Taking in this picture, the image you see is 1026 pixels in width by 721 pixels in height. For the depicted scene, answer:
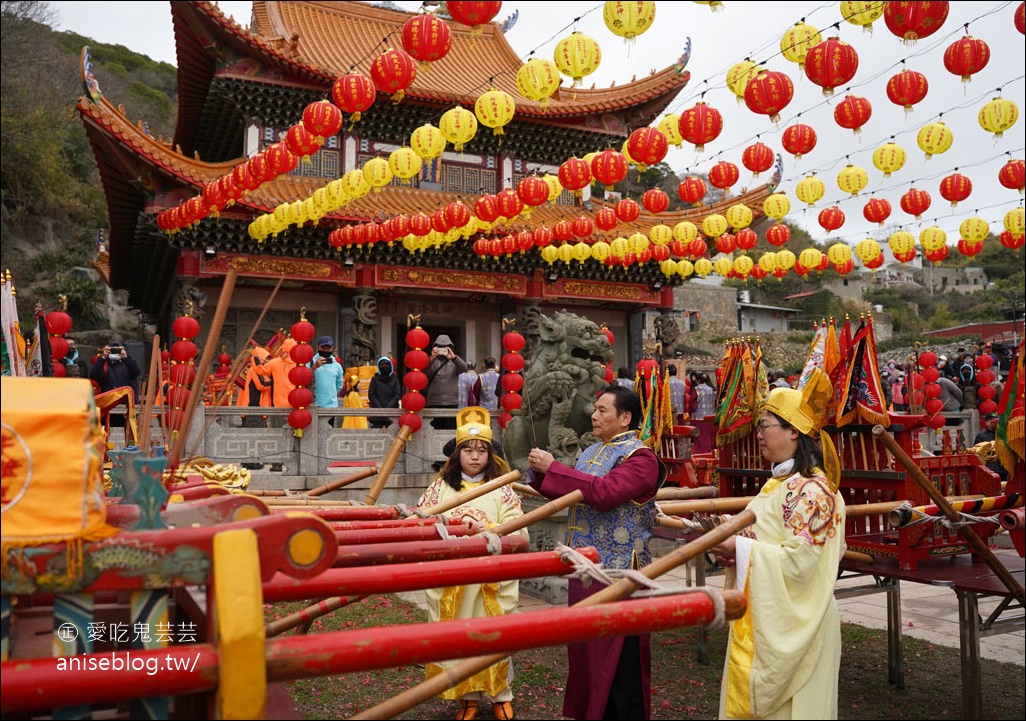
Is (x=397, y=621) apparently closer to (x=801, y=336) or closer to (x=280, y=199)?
(x=280, y=199)

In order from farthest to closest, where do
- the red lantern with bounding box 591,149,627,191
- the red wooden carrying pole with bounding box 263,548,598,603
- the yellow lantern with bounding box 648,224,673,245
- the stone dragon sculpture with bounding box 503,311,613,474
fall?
the yellow lantern with bounding box 648,224,673,245 < the red lantern with bounding box 591,149,627,191 < the stone dragon sculpture with bounding box 503,311,613,474 < the red wooden carrying pole with bounding box 263,548,598,603

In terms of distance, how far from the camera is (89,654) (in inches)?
56.1

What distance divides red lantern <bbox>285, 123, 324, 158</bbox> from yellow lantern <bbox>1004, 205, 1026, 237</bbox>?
9399mm

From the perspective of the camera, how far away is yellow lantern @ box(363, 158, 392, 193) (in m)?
9.73

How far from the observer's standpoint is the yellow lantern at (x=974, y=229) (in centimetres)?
1134

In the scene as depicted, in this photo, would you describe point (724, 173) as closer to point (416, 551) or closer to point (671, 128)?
point (671, 128)

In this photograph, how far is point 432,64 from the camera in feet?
56.3

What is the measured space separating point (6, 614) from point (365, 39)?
17954 mm

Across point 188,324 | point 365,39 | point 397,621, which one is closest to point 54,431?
point 397,621

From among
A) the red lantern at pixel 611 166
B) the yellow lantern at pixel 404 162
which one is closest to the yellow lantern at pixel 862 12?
the red lantern at pixel 611 166

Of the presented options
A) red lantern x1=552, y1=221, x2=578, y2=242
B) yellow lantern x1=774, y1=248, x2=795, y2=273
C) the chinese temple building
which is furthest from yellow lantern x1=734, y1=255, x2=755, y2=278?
red lantern x1=552, y1=221, x2=578, y2=242

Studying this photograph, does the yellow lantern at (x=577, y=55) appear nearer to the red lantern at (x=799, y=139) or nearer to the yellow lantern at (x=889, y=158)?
the red lantern at (x=799, y=139)

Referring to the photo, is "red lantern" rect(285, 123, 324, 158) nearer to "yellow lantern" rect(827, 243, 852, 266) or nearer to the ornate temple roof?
the ornate temple roof

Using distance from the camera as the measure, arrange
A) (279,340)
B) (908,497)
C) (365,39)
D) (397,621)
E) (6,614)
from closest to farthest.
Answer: (6,614), (908,497), (397,621), (279,340), (365,39)
